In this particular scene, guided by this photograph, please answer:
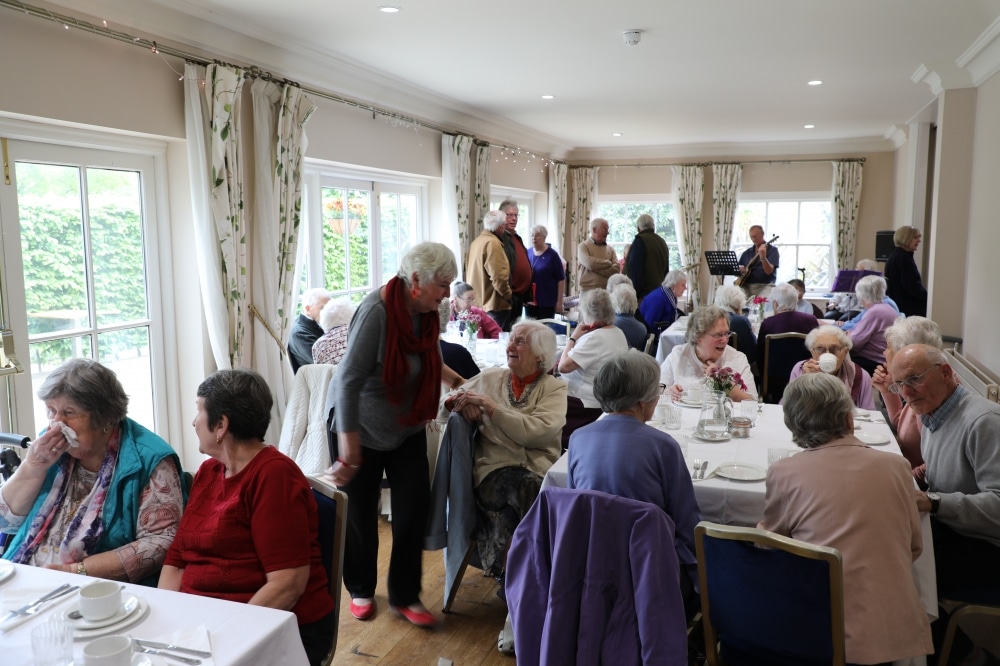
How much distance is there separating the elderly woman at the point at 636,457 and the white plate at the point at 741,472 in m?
0.33

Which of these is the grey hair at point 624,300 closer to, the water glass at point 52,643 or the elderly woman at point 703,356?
the elderly woman at point 703,356

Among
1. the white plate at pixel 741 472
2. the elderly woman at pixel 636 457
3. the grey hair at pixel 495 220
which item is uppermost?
the grey hair at pixel 495 220

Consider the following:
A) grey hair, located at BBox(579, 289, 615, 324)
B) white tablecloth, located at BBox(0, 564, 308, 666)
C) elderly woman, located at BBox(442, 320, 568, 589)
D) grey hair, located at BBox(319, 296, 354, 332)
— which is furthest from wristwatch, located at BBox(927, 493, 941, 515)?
grey hair, located at BBox(319, 296, 354, 332)

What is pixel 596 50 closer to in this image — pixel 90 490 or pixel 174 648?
pixel 90 490

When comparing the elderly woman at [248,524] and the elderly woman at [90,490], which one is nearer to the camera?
the elderly woman at [248,524]

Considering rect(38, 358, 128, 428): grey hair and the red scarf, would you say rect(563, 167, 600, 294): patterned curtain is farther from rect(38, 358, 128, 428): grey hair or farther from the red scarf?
rect(38, 358, 128, 428): grey hair

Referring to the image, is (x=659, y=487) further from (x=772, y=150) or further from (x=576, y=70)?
(x=772, y=150)

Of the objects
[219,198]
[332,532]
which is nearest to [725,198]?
[219,198]

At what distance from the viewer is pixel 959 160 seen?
5.61 metres

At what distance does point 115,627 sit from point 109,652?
21 cm

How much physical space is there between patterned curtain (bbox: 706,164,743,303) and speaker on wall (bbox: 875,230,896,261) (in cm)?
210

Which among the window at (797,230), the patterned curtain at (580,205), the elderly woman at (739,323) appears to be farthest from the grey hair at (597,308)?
the window at (797,230)

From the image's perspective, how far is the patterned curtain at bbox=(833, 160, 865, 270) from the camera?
33.3 feet

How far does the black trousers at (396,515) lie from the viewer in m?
2.98
